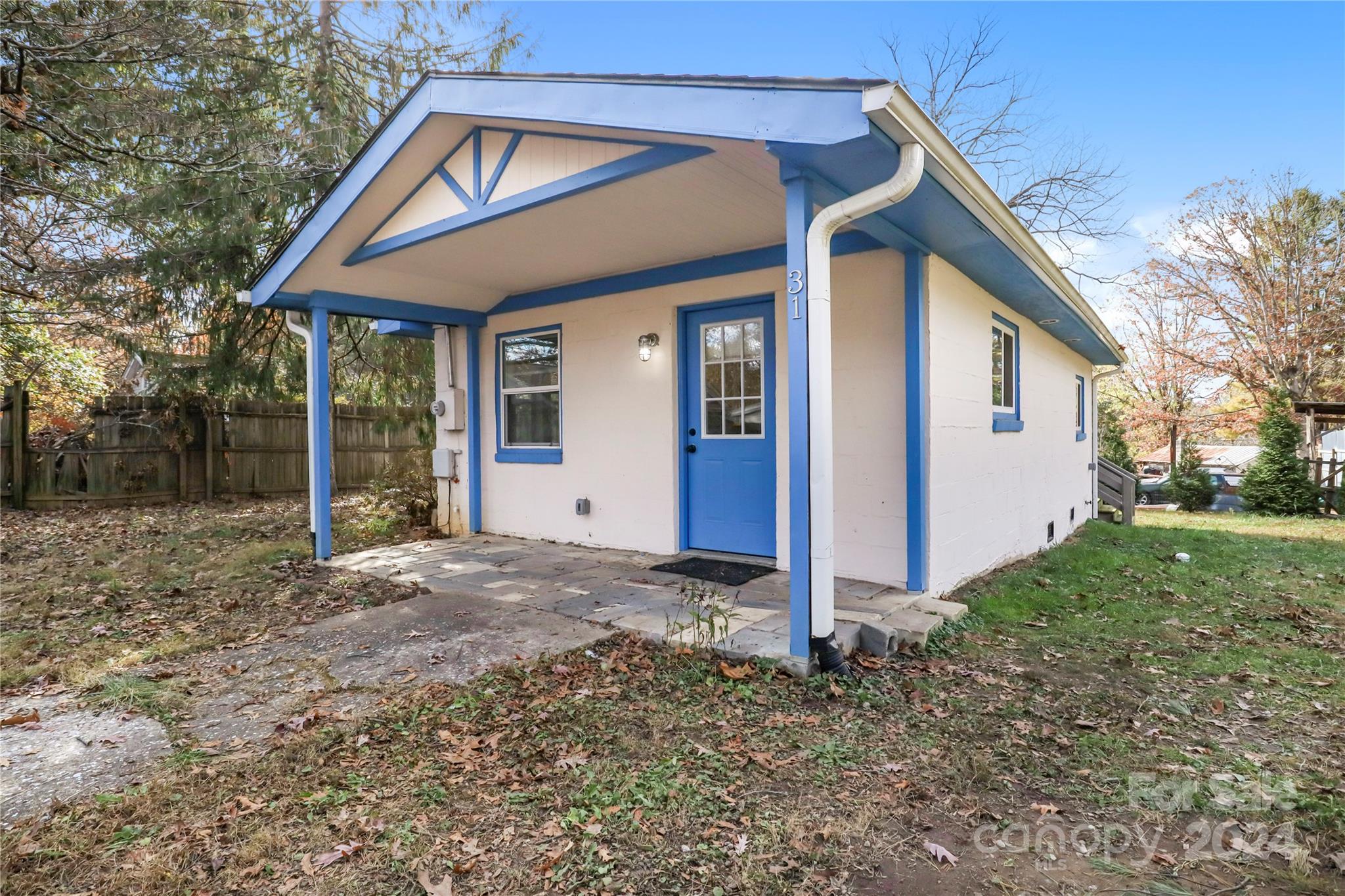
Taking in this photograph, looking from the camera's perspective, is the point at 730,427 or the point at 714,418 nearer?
the point at 730,427

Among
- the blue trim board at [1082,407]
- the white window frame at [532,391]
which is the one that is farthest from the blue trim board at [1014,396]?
the white window frame at [532,391]

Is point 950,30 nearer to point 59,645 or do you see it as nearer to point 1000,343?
point 1000,343

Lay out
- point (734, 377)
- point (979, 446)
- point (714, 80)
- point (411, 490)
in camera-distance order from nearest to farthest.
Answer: point (714, 80)
point (979, 446)
point (734, 377)
point (411, 490)

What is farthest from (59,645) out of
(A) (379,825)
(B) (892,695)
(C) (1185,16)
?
(C) (1185,16)

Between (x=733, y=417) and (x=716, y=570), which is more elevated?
(x=733, y=417)

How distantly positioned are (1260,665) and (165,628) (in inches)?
238

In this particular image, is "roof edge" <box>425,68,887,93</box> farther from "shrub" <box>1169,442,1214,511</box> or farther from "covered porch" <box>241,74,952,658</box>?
"shrub" <box>1169,442,1214,511</box>

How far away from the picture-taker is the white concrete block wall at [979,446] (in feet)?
14.5

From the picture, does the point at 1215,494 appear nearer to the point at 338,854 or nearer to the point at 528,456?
the point at 528,456

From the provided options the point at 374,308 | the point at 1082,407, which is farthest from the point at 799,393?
the point at 1082,407

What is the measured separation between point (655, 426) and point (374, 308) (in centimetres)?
287

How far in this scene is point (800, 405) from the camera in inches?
121

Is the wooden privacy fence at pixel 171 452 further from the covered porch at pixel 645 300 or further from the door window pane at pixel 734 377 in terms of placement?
the door window pane at pixel 734 377

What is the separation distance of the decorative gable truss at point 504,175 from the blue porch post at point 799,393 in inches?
21.4
